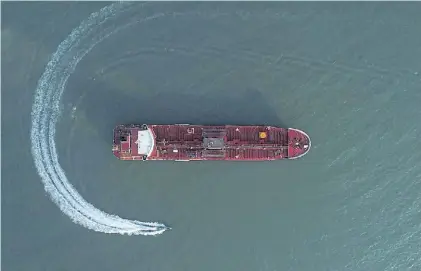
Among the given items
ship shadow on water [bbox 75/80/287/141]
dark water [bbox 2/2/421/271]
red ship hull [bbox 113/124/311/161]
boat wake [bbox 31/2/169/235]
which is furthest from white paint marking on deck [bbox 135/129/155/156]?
boat wake [bbox 31/2/169/235]

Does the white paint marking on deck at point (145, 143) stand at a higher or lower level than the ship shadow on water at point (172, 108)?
lower

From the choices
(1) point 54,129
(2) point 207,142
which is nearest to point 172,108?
(2) point 207,142

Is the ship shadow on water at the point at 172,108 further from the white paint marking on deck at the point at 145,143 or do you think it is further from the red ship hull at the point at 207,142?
the white paint marking on deck at the point at 145,143

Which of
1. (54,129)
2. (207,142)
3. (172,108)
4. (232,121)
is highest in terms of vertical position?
(172,108)

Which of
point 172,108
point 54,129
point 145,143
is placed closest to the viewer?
point 145,143

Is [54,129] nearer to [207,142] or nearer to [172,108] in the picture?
[172,108]

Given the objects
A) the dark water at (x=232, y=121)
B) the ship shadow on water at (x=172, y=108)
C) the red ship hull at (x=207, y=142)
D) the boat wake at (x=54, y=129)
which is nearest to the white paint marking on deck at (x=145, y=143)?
the red ship hull at (x=207, y=142)
